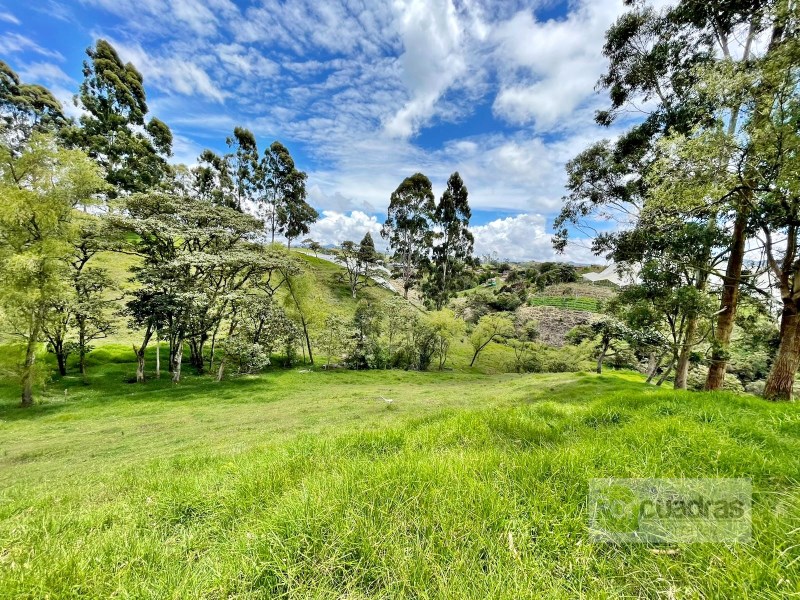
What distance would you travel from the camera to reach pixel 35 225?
53.1 feet

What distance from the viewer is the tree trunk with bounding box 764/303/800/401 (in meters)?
8.30

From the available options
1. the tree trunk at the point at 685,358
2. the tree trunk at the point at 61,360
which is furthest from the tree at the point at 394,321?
the tree trunk at the point at 61,360

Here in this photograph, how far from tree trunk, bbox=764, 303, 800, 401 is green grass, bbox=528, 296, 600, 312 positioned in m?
56.1

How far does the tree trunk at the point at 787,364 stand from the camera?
830 centimetres

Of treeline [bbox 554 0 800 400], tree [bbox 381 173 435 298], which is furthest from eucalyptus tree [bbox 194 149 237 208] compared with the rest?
treeline [bbox 554 0 800 400]

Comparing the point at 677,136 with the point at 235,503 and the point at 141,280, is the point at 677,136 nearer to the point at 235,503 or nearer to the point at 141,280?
the point at 235,503

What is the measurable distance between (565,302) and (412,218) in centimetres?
3704

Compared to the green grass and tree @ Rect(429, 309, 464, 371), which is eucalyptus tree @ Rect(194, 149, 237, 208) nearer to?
tree @ Rect(429, 309, 464, 371)

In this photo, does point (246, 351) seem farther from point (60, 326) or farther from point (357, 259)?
point (357, 259)

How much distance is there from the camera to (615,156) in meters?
16.1

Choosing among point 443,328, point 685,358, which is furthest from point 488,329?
point 685,358

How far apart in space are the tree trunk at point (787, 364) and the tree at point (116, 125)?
61.3m

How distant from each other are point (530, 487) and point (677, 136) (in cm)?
1151

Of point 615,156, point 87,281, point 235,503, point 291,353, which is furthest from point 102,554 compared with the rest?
point 291,353
